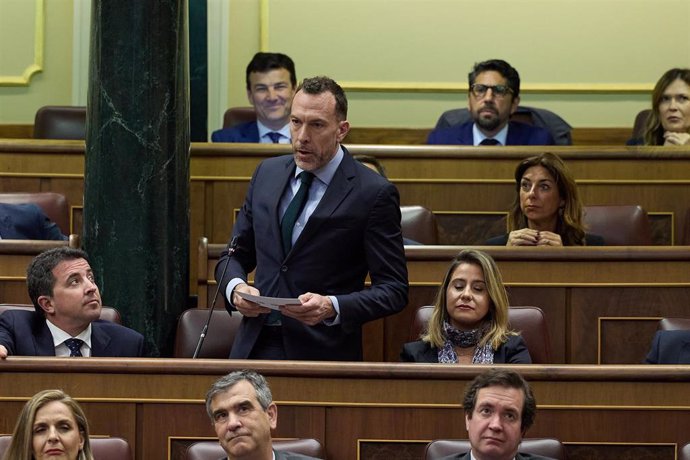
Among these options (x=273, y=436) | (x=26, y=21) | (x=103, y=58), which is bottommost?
(x=273, y=436)

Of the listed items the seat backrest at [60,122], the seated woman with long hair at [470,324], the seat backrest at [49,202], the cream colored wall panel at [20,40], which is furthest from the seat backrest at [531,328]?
the cream colored wall panel at [20,40]

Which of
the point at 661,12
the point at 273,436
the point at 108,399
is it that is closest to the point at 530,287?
the point at 273,436

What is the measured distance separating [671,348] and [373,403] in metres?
0.79

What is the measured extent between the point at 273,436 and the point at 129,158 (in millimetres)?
1036

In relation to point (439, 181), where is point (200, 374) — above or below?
below

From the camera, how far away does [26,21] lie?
616 centimetres

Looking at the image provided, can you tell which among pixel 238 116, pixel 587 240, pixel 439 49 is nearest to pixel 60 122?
pixel 238 116

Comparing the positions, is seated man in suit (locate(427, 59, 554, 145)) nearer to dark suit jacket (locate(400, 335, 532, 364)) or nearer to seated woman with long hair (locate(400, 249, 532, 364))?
seated woman with long hair (locate(400, 249, 532, 364))

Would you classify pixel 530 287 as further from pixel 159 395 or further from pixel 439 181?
pixel 159 395

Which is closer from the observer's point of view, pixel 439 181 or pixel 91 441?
pixel 91 441

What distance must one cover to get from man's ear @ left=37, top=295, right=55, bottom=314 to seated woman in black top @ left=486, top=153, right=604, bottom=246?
133cm

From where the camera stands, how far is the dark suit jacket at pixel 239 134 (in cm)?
491

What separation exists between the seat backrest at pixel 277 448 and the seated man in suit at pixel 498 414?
0.90 ft

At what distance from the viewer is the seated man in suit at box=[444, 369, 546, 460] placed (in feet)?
9.07
